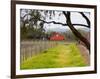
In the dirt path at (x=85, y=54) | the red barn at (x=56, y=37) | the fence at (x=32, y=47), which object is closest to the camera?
the fence at (x=32, y=47)

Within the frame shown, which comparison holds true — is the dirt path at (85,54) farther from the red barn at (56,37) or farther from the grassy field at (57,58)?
the red barn at (56,37)

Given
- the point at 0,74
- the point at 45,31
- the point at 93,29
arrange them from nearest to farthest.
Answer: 1. the point at 0,74
2. the point at 45,31
3. the point at 93,29

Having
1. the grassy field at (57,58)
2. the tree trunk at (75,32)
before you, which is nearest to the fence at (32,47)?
the grassy field at (57,58)

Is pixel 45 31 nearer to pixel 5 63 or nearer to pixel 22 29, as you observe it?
pixel 22 29

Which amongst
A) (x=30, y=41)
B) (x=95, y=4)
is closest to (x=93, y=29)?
(x=95, y=4)

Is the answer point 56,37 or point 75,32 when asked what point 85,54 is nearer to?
point 75,32

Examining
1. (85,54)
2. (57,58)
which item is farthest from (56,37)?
(85,54)

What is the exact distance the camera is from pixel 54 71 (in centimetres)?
223

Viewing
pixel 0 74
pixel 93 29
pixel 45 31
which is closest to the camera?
pixel 0 74

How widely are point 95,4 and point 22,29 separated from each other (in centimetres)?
88

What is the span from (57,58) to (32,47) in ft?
0.97

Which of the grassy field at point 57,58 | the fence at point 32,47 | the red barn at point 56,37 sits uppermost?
the red barn at point 56,37

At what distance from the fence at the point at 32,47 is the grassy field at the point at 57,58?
0.04 m

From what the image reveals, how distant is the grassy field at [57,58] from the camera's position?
2.17 metres
